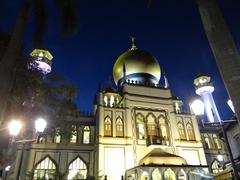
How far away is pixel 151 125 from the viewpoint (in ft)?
88.8

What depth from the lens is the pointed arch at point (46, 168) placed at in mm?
23055

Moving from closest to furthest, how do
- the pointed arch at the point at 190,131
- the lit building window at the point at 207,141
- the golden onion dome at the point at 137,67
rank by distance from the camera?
the pointed arch at the point at 190,131, the lit building window at the point at 207,141, the golden onion dome at the point at 137,67

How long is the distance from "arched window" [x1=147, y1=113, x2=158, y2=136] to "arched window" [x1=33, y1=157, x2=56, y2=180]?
38.3ft

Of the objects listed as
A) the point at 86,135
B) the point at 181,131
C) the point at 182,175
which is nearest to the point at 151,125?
the point at 181,131

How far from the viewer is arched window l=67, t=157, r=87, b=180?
23967 millimetres

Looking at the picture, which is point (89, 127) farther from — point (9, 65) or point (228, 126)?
point (9, 65)

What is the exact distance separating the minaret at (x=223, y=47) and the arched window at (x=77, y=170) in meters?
22.7

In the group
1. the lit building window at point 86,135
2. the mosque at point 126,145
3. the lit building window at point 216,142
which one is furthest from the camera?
the lit building window at point 216,142

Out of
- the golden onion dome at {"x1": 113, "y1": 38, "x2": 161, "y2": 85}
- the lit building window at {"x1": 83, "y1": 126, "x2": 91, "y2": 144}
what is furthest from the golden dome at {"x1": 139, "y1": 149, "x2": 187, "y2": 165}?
the golden onion dome at {"x1": 113, "y1": 38, "x2": 161, "y2": 85}

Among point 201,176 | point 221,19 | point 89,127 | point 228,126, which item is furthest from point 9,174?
point 221,19

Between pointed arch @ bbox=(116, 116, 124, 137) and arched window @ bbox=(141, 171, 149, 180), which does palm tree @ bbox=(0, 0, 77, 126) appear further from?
pointed arch @ bbox=(116, 116, 124, 137)

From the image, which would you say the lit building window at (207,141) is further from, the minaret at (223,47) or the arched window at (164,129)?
the minaret at (223,47)

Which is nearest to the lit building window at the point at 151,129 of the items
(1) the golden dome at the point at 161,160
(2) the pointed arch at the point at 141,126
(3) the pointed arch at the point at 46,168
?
(2) the pointed arch at the point at 141,126

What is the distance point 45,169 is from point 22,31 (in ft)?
64.0
